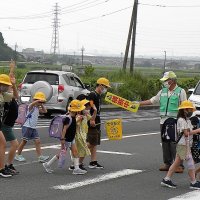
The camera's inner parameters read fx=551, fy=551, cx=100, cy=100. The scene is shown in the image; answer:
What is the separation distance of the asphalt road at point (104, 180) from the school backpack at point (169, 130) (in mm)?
672

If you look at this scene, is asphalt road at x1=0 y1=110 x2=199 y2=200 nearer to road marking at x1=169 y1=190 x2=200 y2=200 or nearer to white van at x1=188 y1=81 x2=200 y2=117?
road marking at x1=169 y1=190 x2=200 y2=200

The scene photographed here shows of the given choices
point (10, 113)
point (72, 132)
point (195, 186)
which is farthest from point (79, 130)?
point (195, 186)

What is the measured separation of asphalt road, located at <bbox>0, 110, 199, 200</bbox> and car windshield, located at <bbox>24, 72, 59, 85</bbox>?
8.27 m

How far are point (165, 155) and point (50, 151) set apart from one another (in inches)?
122

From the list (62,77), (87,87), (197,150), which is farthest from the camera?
(87,87)

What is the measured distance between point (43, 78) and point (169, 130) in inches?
482

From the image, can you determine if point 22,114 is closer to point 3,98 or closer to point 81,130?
Result: point 81,130

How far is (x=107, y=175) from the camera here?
32.5 ft

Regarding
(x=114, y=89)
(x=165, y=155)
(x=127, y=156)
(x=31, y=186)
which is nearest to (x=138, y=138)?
(x=127, y=156)

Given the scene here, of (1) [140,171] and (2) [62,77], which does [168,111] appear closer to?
(1) [140,171]

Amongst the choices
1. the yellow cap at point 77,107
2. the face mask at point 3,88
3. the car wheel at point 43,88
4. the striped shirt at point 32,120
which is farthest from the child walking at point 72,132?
the car wheel at point 43,88

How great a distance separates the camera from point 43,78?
21.9 meters

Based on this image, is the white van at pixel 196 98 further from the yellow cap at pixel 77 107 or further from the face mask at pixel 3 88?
the face mask at pixel 3 88

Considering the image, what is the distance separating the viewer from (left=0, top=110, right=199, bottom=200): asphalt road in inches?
320
